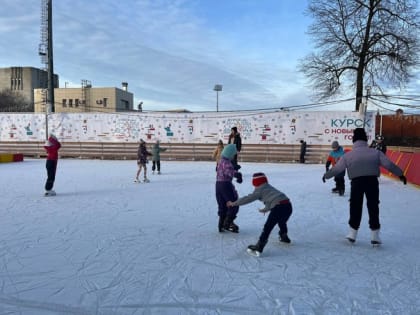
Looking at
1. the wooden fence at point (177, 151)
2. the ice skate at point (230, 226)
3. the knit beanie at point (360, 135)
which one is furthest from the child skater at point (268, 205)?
the wooden fence at point (177, 151)

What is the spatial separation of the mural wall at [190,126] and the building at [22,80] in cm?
4099

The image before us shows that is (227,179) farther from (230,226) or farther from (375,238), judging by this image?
(375,238)

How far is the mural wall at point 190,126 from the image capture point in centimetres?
2036

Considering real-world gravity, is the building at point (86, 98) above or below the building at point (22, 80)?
below

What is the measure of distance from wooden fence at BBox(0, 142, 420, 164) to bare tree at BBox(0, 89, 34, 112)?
34.3 meters

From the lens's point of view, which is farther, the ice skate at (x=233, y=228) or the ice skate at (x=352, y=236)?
the ice skate at (x=233, y=228)

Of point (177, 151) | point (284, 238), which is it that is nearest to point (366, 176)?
point (284, 238)

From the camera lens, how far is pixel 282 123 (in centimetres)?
2102

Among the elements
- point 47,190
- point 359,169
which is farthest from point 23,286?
point 47,190

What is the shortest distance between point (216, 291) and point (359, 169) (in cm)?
257

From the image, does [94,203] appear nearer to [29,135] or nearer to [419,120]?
[29,135]

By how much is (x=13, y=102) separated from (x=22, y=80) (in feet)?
18.1

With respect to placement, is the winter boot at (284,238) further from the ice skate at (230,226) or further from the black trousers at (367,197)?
the black trousers at (367,197)

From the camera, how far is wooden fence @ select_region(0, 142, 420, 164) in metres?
20.9
